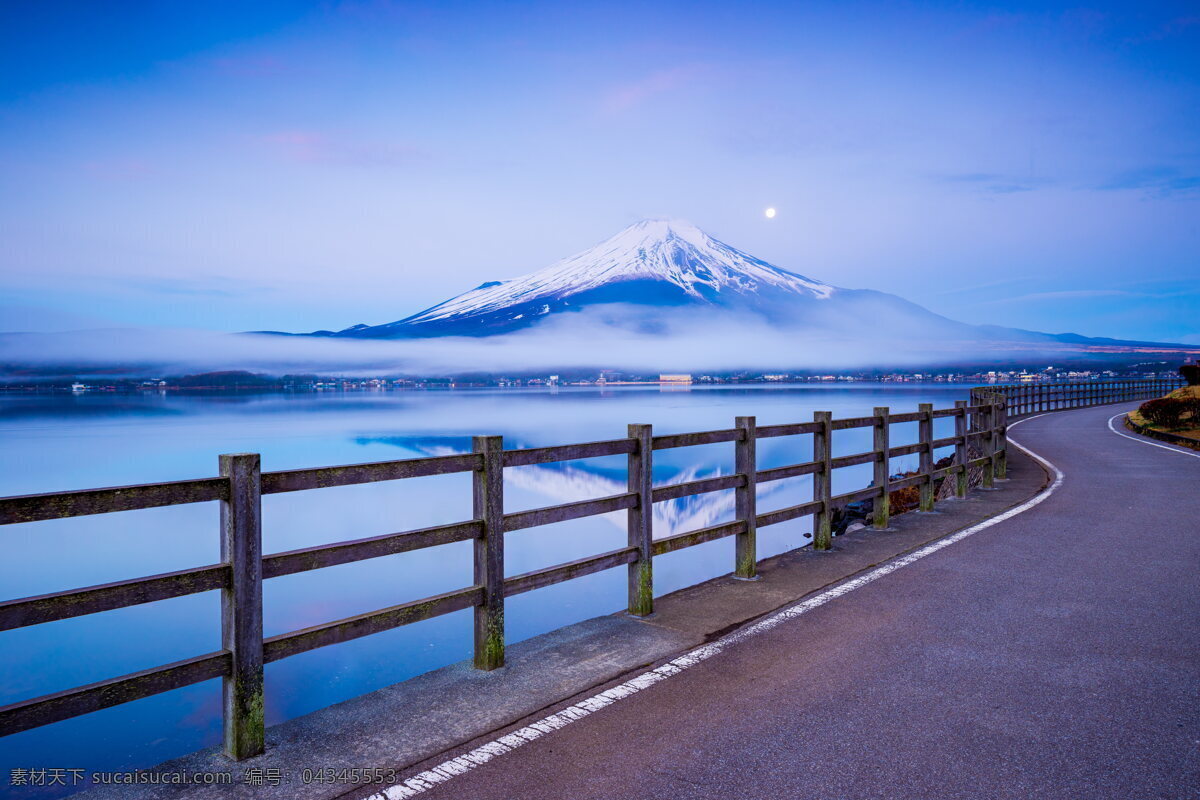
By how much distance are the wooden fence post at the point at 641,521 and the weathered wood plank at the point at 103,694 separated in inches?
115

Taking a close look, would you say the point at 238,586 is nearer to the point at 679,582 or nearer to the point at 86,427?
the point at 679,582

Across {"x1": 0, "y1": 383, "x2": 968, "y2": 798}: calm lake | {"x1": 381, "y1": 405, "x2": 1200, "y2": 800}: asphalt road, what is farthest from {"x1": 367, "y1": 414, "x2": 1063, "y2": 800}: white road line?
{"x1": 0, "y1": 383, "x2": 968, "y2": 798}: calm lake

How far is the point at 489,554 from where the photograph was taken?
182 inches

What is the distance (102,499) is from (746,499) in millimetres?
4880

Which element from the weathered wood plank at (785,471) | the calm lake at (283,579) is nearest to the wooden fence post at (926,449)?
the weathered wood plank at (785,471)

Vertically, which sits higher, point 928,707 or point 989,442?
point 989,442

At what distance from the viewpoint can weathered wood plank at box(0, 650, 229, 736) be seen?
3.02 meters

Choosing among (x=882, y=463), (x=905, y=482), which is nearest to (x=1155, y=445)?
(x=905, y=482)

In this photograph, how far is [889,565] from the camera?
7457 mm

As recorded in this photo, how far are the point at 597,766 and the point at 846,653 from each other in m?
2.16

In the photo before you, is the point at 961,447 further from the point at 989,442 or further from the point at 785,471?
the point at 785,471

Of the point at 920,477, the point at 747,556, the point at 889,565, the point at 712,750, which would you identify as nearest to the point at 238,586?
the point at 712,750

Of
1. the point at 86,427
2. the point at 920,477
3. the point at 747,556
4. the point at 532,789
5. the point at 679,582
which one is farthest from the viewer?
the point at 86,427

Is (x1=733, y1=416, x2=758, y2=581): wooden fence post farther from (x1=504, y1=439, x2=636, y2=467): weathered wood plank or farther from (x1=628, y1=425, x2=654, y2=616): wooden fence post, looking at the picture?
(x1=504, y1=439, x2=636, y2=467): weathered wood plank
